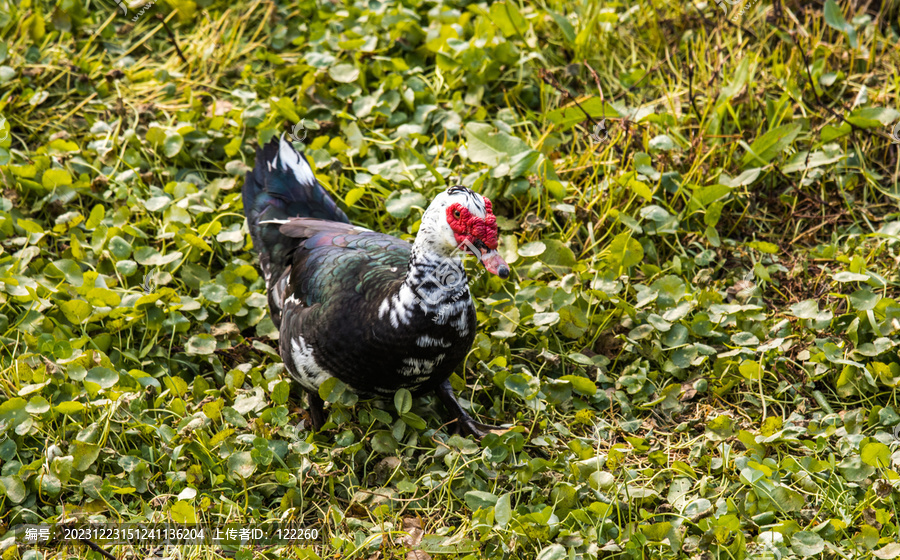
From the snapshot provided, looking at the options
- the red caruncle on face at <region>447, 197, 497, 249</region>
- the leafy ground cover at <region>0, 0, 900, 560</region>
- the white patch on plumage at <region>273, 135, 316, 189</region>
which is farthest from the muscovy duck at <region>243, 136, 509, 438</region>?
the white patch on plumage at <region>273, 135, 316, 189</region>

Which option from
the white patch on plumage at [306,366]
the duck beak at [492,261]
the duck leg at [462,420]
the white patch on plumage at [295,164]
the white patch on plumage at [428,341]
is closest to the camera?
the duck beak at [492,261]

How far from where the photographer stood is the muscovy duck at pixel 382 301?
9.21 ft

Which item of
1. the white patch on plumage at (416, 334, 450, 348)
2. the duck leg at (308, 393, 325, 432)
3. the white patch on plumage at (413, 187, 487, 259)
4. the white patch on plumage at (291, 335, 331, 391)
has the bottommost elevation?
the duck leg at (308, 393, 325, 432)

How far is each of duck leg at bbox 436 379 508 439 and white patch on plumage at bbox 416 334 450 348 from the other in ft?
1.22

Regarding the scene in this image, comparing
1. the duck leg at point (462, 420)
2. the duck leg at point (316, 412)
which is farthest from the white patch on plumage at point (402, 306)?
the duck leg at point (316, 412)

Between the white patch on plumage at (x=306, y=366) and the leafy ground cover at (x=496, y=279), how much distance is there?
150 mm

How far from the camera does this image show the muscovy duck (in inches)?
111

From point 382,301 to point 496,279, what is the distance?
87cm

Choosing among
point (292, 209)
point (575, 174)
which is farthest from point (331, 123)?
point (575, 174)

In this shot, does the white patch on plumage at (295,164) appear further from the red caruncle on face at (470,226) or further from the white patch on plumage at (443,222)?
the red caruncle on face at (470,226)

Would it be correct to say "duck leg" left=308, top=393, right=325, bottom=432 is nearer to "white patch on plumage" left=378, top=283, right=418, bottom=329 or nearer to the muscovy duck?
the muscovy duck

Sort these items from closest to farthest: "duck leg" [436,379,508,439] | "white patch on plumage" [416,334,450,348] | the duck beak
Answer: the duck beak < "white patch on plumage" [416,334,450,348] < "duck leg" [436,379,508,439]

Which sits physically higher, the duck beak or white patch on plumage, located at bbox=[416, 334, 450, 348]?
the duck beak

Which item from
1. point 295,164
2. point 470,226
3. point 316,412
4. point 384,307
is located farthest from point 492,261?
point 295,164
